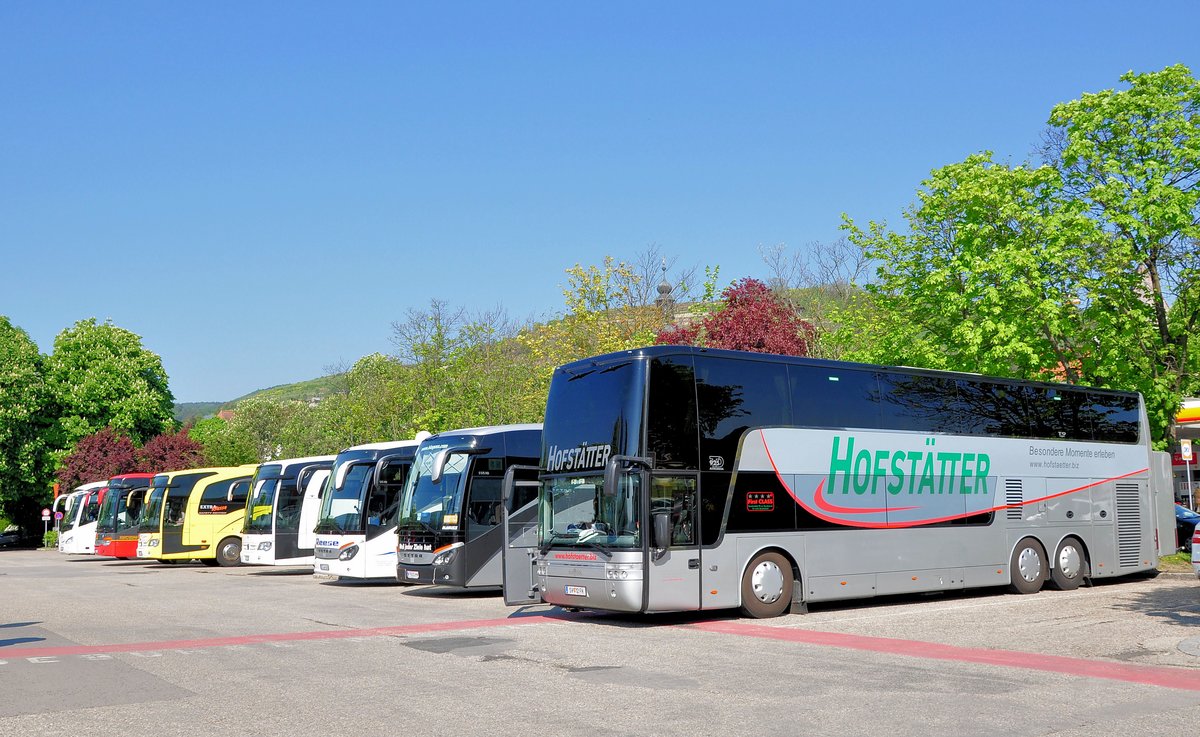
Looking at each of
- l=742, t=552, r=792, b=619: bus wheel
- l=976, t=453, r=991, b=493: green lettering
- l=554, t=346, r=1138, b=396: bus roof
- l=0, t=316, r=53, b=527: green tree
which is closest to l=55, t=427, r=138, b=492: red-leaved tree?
l=0, t=316, r=53, b=527: green tree

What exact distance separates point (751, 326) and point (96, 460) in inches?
1613

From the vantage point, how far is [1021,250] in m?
24.4

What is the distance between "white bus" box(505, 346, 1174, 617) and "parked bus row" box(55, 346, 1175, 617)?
3cm

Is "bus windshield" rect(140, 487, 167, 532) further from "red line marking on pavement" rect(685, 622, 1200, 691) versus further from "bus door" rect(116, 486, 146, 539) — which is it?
"red line marking on pavement" rect(685, 622, 1200, 691)

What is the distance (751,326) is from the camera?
31297 millimetres

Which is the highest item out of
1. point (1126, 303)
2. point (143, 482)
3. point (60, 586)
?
point (1126, 303)

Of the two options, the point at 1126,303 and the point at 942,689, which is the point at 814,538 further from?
the point at 1126,303

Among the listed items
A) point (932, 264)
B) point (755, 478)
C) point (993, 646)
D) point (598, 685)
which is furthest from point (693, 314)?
point (598, 685)

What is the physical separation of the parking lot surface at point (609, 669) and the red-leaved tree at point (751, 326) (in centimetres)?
1315

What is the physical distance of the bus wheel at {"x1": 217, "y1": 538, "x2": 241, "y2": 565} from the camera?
A: 34.3m

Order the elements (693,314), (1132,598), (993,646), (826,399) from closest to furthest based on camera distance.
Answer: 1. (993,646)
2. (826,399)
3. (1132,598)
4. (693,314)

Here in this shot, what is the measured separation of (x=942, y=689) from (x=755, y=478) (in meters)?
6.28

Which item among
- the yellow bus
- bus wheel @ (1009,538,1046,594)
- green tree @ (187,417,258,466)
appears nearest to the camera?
bus wheel @ (1009,538,1046,594)

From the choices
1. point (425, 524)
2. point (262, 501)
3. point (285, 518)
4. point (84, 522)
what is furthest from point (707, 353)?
point (84, 522)
